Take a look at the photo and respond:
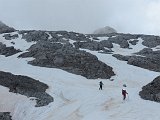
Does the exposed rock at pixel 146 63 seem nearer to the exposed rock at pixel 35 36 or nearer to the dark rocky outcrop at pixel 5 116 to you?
the exposed rock at pixel 35 36

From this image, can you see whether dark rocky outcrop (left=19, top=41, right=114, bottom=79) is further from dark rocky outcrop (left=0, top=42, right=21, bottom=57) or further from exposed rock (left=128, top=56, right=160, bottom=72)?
exposed rock (left=128, top=56, right=160, bottom=72)

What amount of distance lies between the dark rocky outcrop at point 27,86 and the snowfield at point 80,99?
42.4 inches

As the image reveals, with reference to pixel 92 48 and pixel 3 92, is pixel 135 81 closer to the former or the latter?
pixel 3 92

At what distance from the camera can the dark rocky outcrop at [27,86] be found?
50188 millimetres

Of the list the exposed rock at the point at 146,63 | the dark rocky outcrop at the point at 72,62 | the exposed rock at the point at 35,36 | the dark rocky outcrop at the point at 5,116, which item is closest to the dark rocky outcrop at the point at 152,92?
the dark rocky outcrop at the point at 5,116

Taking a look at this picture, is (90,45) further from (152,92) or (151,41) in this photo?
(152,92)

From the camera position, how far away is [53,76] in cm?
6644

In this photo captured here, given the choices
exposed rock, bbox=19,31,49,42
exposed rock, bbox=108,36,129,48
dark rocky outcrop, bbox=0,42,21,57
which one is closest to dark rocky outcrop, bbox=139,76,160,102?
dark rocky outcrop, bbox=0,42,21,57

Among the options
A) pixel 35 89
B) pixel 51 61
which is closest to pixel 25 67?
pixel 51 61

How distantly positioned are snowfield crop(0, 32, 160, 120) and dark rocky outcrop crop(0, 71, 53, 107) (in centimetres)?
108

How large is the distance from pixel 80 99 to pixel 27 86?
1094 centimetres

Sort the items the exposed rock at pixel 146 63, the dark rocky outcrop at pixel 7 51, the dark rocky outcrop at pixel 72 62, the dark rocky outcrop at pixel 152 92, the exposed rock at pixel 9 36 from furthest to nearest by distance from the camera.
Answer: the exposed rock at pixel 9 36
the dark rocky outcrop at pixel 7 51
the exposed rock at pixel 146 63
the dark rocky outcrop at pixel 72 62
the dark rocky outcrop at pixel 152 92

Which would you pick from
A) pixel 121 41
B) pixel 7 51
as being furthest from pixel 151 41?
pixel 7 51

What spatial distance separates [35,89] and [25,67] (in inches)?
802
